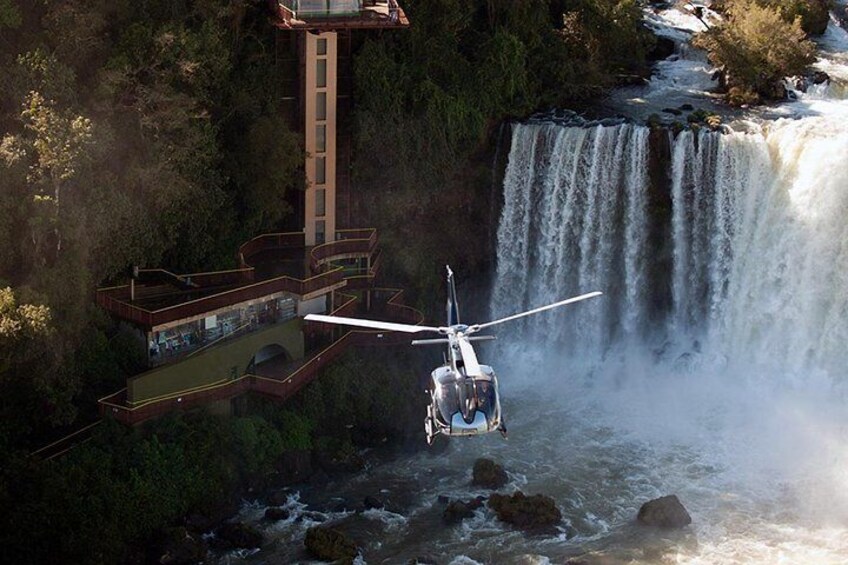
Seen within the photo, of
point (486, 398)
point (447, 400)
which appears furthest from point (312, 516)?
point (486, 398)

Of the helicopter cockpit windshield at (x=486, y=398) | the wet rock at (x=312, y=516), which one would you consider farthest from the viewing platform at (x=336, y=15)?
the helicopter cockpit windshield at (x=486, y=398)

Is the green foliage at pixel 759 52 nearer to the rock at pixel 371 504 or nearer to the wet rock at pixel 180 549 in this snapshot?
the rock at pixel 371 504

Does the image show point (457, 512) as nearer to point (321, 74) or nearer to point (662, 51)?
point (321, 74)

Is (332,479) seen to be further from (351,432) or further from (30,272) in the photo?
(30,272)

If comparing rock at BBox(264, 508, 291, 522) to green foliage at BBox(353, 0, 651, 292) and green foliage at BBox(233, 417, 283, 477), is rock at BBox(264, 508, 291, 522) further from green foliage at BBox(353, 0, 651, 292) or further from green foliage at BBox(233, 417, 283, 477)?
green foliage at BBox(353, 0, 651, 292)

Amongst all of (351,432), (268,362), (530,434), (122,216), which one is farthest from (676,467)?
(122,216)

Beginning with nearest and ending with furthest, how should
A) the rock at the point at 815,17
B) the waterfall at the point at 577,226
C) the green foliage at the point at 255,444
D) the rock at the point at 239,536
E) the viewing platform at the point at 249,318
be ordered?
the rock at the point at 239,536, the viewing platform at the point at 249,318, the green foliage at the point at 255,444, the waterfall at the point at 577,226, the rock at the point at 815,17

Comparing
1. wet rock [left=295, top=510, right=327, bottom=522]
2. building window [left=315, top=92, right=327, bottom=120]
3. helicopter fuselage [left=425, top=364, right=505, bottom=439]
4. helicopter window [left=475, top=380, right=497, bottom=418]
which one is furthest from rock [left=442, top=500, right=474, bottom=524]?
building window [left=315, top=92, right=327, bottom=120]
